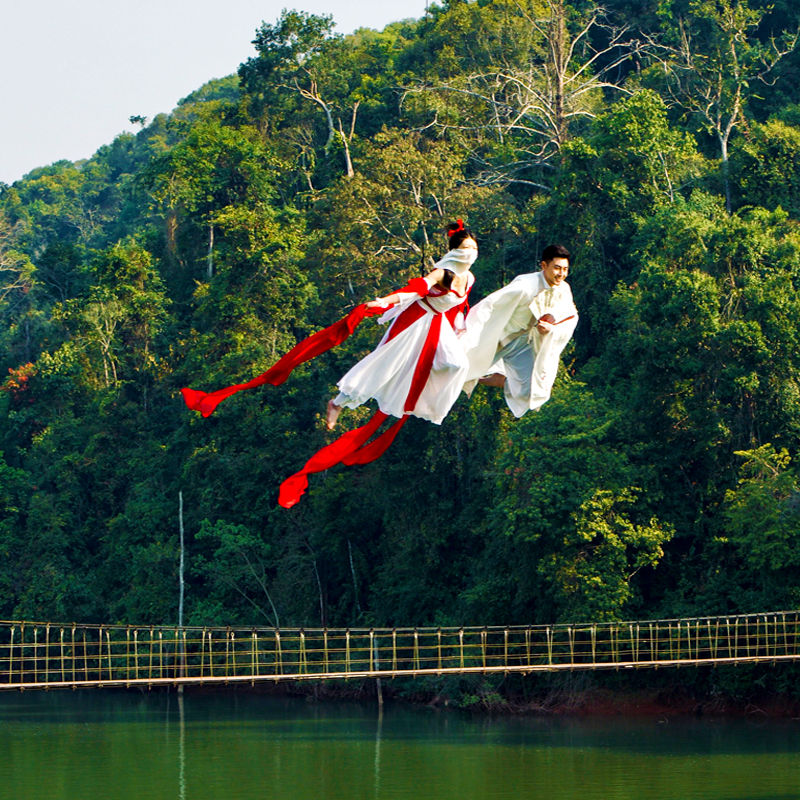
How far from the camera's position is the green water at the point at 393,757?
41.5 feet

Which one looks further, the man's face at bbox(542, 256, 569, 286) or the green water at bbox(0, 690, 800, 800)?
the green water at bbox(0, 690, 800, 800)

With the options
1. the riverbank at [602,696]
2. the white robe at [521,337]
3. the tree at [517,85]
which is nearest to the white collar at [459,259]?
the white robe at [521,337]

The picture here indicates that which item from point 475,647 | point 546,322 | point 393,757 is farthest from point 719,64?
point 546,322

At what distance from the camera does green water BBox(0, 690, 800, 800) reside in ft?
41.5

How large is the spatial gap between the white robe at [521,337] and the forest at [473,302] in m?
10.9

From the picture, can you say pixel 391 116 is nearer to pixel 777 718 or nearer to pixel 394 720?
pixel 394 720

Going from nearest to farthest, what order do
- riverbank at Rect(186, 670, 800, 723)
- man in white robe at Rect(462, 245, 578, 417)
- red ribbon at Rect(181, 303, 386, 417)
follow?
red ribbon at Rect(181, 303, 386, 417) → man in white robe at Rect(462, 245, 578, 417) → riverbank at Rect(186, 670, 800, 723)

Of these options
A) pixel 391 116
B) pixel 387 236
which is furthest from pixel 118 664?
pixel 391 116

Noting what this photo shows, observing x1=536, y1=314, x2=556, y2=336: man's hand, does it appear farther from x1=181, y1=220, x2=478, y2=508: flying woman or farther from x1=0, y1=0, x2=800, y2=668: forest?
x1=0, y1=0, x2=800, y2=668: forest

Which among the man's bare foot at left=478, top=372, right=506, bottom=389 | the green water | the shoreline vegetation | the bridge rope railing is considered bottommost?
the green water

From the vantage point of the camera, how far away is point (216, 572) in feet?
70.5

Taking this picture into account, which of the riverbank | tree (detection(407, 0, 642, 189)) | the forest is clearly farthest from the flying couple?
tree (detection(407, 0, 642, 189))

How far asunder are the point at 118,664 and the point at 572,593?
8.76 metres

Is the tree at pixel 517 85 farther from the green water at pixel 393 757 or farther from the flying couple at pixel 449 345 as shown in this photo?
the flying couple at pixel 449 345
